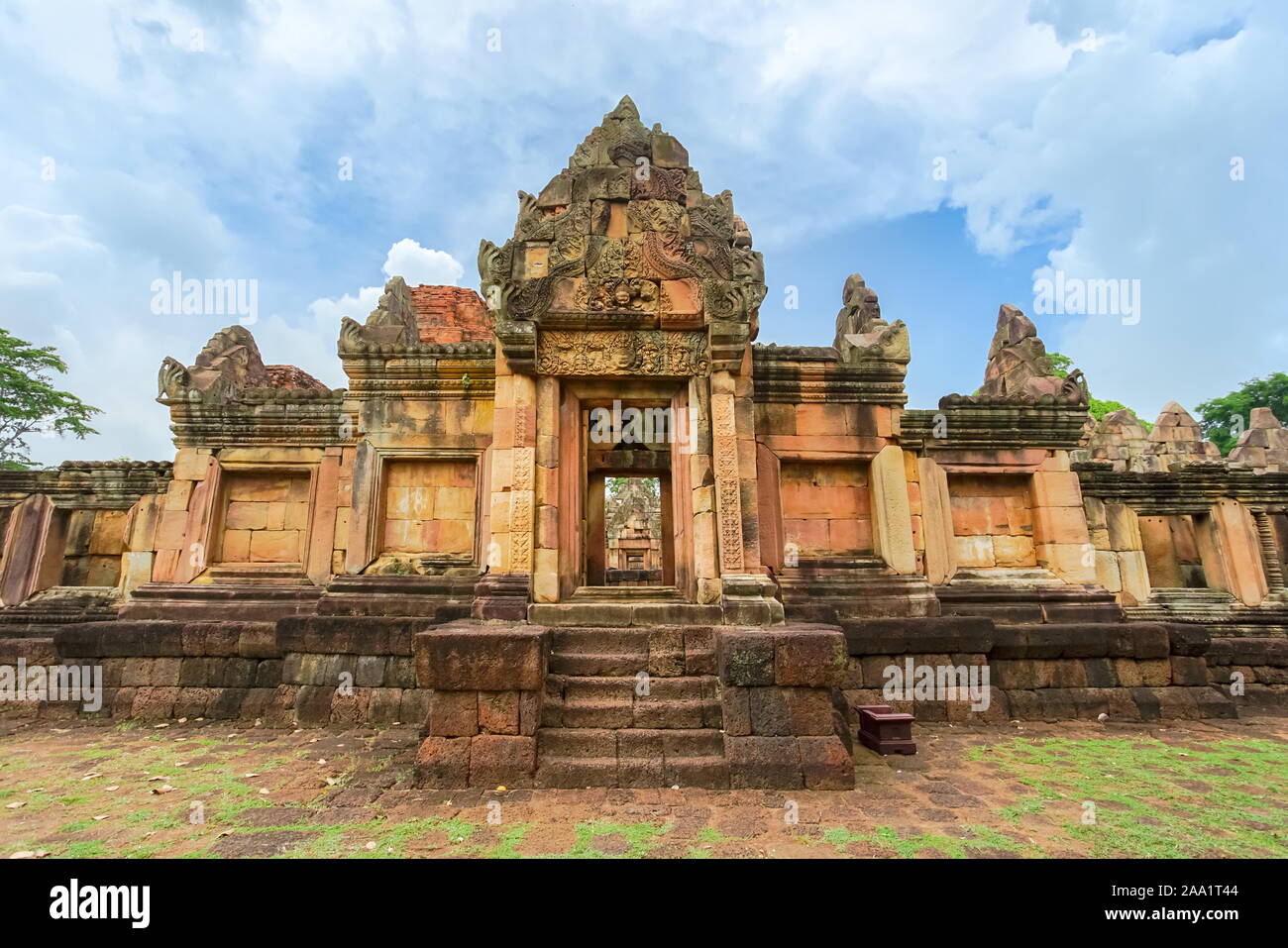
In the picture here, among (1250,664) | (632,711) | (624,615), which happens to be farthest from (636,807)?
(1250,664)

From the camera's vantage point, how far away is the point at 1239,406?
111 ft

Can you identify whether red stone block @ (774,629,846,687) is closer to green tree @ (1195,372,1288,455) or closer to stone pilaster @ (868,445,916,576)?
stone pilaster @ (868,445,916,576)

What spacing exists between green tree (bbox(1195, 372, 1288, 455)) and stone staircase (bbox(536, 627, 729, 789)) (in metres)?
40.4

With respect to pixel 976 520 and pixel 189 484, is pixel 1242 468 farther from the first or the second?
pixel 189 484

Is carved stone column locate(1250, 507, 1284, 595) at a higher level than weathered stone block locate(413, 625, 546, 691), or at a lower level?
higher

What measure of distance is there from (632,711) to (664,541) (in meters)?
4.88

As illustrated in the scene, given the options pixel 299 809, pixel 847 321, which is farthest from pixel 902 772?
pixel 847 321

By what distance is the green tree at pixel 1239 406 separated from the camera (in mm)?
32812

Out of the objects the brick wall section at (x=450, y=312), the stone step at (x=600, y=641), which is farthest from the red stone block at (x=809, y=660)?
the brick wall section at (x=450, y=312)

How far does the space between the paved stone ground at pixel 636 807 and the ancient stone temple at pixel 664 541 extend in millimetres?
503

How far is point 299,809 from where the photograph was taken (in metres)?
4.38

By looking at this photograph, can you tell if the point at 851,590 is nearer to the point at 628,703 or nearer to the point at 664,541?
the point at 664,541

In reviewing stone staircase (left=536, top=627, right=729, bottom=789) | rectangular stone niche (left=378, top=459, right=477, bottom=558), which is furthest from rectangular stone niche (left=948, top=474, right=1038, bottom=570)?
rectangular stone niche (left=378, top=459, right=477, bottom=558)

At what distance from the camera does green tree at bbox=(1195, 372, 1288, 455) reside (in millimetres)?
32812
